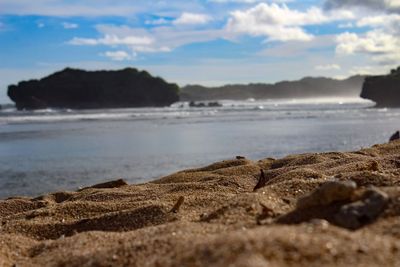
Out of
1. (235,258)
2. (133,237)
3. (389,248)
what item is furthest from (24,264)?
(389,248)

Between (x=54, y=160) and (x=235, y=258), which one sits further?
(x=54, y=160)

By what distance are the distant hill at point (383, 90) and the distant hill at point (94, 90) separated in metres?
34.9

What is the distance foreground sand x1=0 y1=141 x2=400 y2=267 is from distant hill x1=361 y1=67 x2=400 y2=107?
64.7 m

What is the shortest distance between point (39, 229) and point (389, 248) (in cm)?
305

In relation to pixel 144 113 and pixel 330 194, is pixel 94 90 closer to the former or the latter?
pixel 144 113

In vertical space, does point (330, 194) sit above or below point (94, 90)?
below

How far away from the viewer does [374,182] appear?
4188mm

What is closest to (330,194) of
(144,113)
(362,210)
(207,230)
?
(362,210)

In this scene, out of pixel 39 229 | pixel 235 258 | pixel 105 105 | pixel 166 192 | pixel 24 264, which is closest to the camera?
pixel 235 258

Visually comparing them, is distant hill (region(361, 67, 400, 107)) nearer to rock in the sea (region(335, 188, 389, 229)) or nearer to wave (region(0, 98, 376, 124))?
wave (region(0, 98, 376, 124))

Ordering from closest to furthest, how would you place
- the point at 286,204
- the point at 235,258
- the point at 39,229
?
the point at 235,258 < the point at 286,204 < the point at 39,229

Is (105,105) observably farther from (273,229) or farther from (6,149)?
(273,229)

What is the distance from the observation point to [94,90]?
90.4m

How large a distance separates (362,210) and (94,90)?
89.6 meters
